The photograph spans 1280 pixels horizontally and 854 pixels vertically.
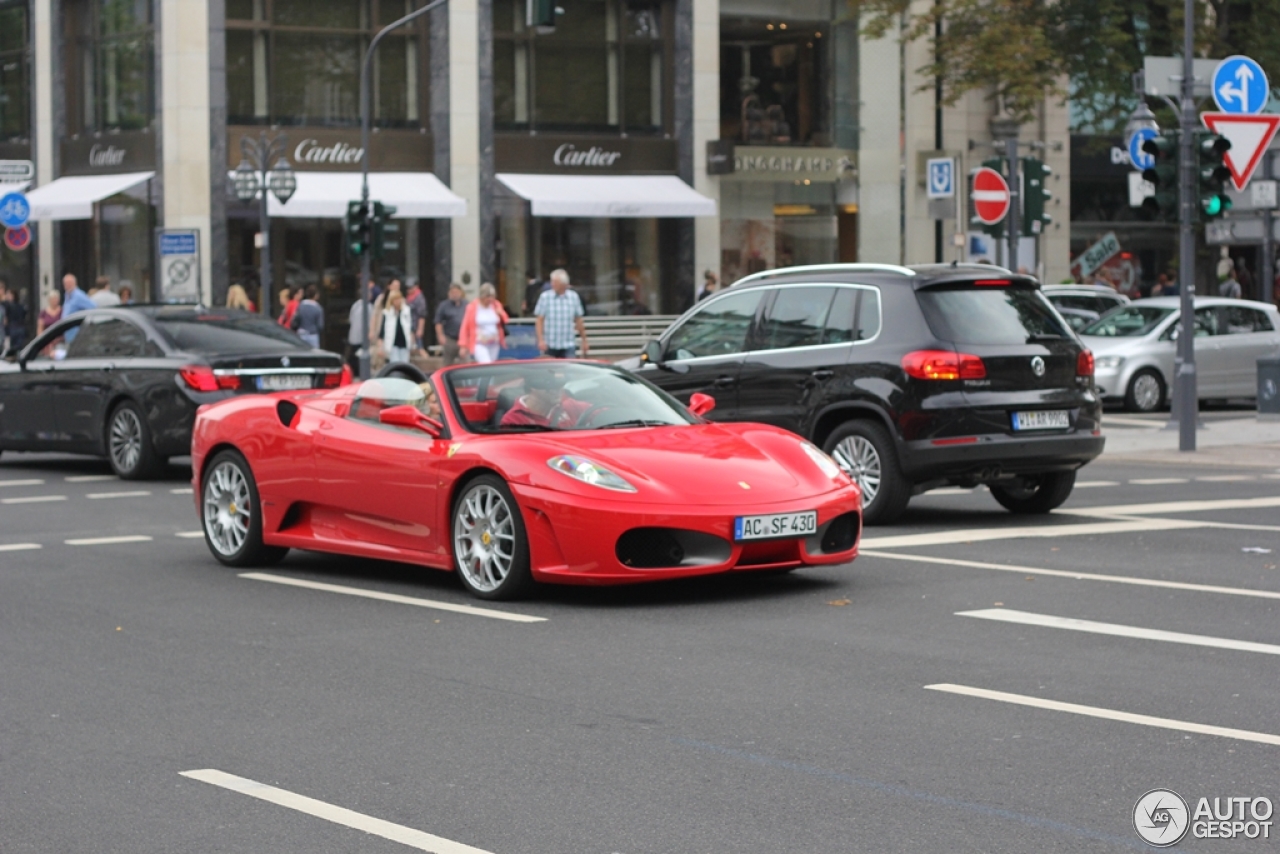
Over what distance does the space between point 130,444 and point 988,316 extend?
8653 millimetres

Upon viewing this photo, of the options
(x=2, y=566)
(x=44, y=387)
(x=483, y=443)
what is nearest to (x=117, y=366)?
(x=44, y=387)

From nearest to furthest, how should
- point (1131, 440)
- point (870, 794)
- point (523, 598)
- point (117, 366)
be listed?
point (870, 794), point (523, 598), point (117, 366), point (1131, 440)

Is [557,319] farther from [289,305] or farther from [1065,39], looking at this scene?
[1065,39]

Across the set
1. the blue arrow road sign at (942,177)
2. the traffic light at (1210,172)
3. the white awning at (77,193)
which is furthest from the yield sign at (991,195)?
the white awning at (77,193)

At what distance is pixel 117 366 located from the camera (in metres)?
18.5

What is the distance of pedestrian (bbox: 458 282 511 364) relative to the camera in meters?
28.3

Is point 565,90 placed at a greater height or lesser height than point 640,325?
greater

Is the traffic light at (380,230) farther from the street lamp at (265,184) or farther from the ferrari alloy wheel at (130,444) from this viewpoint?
the ferrari alloy wheel at (130,444)

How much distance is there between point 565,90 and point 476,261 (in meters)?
4.53

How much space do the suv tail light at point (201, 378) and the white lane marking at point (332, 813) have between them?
12.0 m

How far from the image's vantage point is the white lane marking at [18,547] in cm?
1280

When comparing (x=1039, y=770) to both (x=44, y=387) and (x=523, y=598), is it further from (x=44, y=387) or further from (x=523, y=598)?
(x=44, y=387)

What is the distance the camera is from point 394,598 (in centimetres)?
1024

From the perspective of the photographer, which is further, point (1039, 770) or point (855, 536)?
point (855, 536)
